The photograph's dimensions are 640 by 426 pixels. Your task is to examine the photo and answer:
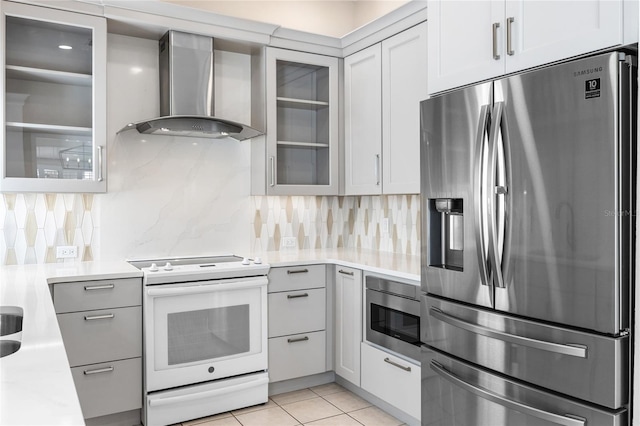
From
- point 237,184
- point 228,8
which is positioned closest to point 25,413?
point 237,184

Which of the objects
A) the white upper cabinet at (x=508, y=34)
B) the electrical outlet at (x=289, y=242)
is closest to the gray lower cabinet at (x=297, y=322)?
the electrical outlet at (x=289, y=242)

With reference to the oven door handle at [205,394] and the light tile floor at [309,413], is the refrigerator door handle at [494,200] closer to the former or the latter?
the light tile floor at [309,413]

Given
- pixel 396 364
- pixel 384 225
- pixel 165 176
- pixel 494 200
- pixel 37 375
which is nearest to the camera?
pixel 37 375

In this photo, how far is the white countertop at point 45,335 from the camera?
897mm

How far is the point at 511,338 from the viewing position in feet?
6.44

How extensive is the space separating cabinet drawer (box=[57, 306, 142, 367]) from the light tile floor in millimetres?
568

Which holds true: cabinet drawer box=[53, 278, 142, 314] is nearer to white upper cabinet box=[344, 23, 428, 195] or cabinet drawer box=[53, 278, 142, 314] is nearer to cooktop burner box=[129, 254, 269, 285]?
cooktop burner box=[129, 254, 269, 285]

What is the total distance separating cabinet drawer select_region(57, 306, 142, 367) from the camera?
104 inches

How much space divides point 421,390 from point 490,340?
2.03ft

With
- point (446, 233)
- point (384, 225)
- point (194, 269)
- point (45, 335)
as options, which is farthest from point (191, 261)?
point (45, 335)

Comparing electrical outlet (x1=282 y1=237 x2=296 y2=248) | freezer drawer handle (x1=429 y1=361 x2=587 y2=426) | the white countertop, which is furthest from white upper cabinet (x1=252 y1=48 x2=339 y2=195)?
freezer drawer handle (x1=429 y1=361 x2=587 y2=426)

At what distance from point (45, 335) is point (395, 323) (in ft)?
6.30

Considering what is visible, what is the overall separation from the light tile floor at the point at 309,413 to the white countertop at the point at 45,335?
855 millimetres

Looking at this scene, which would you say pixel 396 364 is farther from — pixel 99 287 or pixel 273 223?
pixel 99 287
